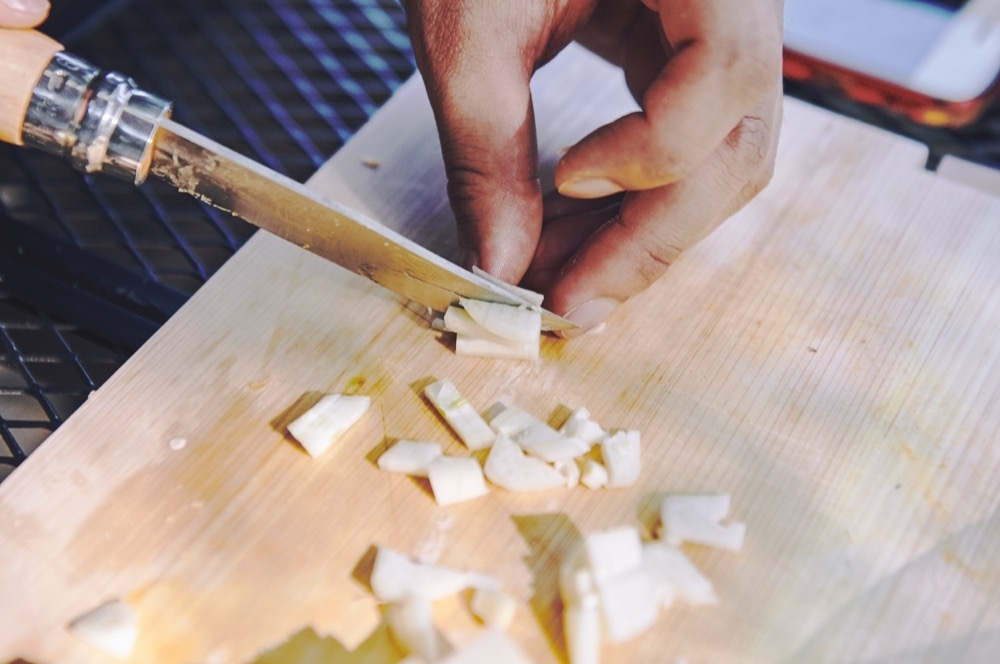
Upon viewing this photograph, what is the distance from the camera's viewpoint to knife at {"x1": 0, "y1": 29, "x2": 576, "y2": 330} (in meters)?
0.92

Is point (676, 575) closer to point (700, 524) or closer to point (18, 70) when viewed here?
point (700, 524)

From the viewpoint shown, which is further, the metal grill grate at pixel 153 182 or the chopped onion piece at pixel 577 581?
the metal grill grate at pixel 153 182

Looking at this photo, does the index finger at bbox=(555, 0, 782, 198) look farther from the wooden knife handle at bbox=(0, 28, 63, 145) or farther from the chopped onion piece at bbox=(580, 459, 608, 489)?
the wooden knife handle at bbox=(0, 28, 63, 145)

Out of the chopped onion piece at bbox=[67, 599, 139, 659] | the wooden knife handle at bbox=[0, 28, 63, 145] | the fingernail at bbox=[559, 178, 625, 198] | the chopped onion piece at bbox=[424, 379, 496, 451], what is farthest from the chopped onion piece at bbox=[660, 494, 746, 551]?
the wooden knife handle at bbox=[0, 28, 63, 145]

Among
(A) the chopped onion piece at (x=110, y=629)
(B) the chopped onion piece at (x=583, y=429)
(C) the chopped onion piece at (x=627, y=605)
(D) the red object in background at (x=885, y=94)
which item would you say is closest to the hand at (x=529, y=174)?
(B) the chopped onion piece at (x=583, y=429)

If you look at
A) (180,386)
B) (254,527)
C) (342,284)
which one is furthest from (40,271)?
(254,527)

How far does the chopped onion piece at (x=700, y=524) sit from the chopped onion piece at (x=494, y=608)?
20 centimetres

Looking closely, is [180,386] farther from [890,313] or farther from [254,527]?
[890,313]

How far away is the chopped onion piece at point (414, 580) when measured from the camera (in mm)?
906

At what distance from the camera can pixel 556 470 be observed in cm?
101

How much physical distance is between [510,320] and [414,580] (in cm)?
34

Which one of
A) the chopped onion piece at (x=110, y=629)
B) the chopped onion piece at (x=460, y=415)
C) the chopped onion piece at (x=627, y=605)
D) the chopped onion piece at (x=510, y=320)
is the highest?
the chopped onion piece at (x=510, y=320)

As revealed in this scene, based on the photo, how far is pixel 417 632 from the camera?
87 centimetres

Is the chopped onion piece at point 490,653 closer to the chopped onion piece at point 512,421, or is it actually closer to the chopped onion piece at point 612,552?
the chopped onion piece at point 612,552
